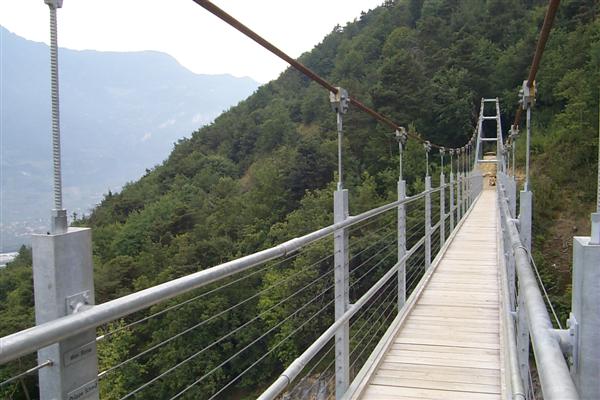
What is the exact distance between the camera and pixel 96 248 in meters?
29.8

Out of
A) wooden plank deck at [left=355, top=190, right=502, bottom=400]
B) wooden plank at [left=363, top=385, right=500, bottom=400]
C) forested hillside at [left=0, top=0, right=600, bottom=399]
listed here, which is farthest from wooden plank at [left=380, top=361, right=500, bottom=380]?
forested hillside at [left=0, top=0, right=600, bottom=399]

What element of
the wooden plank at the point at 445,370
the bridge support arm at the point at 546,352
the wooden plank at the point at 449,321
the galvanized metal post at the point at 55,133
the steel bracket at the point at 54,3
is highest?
the steel bracket at the point at 54,3

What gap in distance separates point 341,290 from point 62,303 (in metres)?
1.38

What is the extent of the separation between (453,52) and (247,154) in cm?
1810

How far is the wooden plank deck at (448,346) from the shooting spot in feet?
7.59

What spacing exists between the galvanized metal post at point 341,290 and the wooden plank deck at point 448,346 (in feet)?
0.73

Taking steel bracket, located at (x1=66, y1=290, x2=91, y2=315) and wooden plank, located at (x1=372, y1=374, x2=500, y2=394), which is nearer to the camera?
steel bracket, located at (x1=66, y1=290, x2=91, y2=315)

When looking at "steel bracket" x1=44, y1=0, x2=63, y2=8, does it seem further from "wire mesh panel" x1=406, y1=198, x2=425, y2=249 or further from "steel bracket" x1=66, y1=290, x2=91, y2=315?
"wire mesh panel" x1=406, y1=198, x2=425, y2=249

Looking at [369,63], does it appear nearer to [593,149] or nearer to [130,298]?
[593,149]

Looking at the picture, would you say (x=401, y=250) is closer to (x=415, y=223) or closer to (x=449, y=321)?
(x=449, y=321)

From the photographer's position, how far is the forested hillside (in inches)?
614

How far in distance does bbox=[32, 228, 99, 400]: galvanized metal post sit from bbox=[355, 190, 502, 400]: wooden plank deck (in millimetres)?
1700

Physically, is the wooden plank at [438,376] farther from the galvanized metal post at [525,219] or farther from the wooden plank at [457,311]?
the wooden plank at [457,311]

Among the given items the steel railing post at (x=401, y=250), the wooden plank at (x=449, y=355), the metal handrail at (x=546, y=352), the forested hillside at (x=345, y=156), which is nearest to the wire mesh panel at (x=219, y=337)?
the forested hillside at (x=345, y=156)
